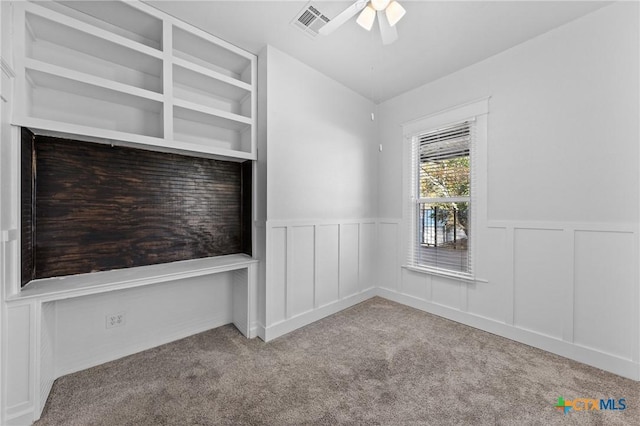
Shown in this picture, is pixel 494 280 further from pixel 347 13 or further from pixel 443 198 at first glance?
pixel 347 13

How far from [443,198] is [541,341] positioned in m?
1.62

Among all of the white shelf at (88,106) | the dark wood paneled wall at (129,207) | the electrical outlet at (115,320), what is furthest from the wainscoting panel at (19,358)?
the white shelf at (88,106)

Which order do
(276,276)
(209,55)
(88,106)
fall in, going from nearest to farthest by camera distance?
(88,106)
(209,55)
(276,276)

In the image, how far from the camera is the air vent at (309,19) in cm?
203

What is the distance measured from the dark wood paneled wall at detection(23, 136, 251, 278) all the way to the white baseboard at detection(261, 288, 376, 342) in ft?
2.98

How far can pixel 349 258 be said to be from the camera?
11.0ft

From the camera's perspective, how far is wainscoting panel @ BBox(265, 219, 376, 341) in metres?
2.58

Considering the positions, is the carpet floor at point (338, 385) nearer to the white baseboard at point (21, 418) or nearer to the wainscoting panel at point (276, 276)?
the white baseboard at point (21, 418)

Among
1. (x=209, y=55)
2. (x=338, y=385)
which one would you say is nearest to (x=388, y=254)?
(x=338, y=385)

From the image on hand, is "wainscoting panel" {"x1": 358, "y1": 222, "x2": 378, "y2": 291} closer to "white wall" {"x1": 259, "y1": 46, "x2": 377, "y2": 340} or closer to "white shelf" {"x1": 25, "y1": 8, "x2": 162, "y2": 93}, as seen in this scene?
"white wall" {"x1": 259, "y1": 46, "x2": 377, "y2": 340}

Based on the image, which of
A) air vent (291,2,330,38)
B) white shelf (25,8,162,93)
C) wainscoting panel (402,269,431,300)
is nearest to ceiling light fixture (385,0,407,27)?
air vent (291,2,330,38)

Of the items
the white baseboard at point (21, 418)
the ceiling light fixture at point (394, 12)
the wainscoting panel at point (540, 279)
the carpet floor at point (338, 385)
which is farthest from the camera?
the wainscoting panel at point (540, 279)

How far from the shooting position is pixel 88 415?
5.15ft

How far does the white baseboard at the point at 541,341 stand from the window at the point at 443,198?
1.58 ft
